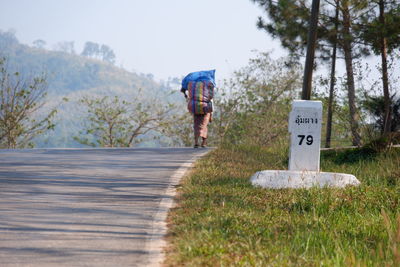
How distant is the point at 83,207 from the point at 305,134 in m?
4.73

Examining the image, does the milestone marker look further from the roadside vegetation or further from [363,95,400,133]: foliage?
[363,95,400,133]: foliage

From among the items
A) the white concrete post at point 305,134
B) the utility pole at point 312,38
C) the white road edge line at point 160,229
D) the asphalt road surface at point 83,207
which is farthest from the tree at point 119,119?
the white road edge line at point 160,229

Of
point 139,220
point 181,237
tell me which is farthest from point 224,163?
point 181,237

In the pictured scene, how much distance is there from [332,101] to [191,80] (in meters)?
9.82

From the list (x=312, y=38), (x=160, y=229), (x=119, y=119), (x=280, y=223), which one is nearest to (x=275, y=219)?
(x=280, y=223)

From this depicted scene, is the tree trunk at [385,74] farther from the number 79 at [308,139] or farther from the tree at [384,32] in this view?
the number 79 at [308,139]

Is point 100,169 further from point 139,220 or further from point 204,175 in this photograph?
point 139,220

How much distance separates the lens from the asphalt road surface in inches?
253

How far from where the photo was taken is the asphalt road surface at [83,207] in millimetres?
6434

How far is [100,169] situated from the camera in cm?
1296

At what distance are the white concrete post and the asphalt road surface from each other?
210 cm

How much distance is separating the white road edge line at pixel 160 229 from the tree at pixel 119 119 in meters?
26.3

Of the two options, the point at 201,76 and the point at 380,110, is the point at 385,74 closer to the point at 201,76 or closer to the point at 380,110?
the point at 380,110

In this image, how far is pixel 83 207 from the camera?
351 inches
